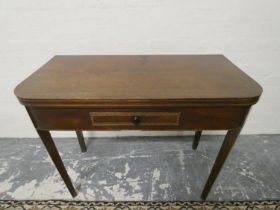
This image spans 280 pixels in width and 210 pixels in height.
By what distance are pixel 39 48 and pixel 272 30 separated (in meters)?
1.48

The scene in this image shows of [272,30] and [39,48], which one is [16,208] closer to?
[39,48]

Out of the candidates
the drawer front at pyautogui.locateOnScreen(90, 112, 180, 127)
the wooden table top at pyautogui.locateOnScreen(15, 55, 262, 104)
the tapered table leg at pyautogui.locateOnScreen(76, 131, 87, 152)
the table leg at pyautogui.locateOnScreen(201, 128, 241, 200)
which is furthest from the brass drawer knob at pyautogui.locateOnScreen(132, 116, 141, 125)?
the tapered table leg at pyautogui.locateOnScreen(76, 131, 87, 152)

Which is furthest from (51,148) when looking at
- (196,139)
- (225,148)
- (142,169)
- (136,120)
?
(196,139)

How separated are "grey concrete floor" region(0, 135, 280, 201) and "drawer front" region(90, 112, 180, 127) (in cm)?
61

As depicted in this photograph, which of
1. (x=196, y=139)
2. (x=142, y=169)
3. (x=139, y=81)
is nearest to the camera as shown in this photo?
(x=139, y=81)

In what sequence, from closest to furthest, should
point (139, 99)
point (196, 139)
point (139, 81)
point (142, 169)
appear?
point (139, 99)
point (139, 81)
point (142, 169)
point (196, 139)

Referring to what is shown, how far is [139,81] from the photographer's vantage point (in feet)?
2.73

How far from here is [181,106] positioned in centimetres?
74

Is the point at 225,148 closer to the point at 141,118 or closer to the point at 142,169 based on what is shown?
the point at 141,118

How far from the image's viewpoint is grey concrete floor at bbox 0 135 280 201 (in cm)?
121

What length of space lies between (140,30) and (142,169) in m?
0.92

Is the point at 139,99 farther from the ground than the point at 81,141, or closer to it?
farther from the ground

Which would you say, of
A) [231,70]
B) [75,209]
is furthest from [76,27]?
[75,209]

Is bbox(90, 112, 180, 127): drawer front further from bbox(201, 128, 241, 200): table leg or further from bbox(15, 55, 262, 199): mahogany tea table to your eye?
bbox(201, 128, 241, 200): table leg
